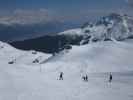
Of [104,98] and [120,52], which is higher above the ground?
[120,52]

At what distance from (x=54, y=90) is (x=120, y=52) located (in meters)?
76.9

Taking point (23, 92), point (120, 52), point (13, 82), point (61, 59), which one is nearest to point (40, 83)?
Result: point (13, 82)

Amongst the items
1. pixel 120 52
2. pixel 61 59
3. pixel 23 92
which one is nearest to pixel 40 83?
pixel 23 92

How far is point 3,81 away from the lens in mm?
46688

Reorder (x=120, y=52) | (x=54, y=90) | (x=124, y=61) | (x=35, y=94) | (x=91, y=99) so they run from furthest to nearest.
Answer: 1. (x=120, y=52)
2. (x=124, y=61)
3. (x=54, y=90)
4. (x=35, y=94)
5. (x=91, y=99)

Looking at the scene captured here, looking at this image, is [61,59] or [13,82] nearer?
[13,82]

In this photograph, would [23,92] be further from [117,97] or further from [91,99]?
[117,97]

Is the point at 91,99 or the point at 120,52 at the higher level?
the point at 120,52

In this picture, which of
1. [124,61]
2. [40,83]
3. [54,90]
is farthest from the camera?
[124,61]

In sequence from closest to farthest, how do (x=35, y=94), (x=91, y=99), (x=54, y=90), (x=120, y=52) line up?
(x=91, y=99) < (x=35, y=94) < (x=54, y=90) < (x=120, y=52)

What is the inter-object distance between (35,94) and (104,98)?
8.53 m

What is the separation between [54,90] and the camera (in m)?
40.1

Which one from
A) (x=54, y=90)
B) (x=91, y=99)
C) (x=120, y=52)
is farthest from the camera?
(x=120, y=52)

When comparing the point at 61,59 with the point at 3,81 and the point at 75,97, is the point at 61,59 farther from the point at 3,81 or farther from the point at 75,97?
the point at 75,97
